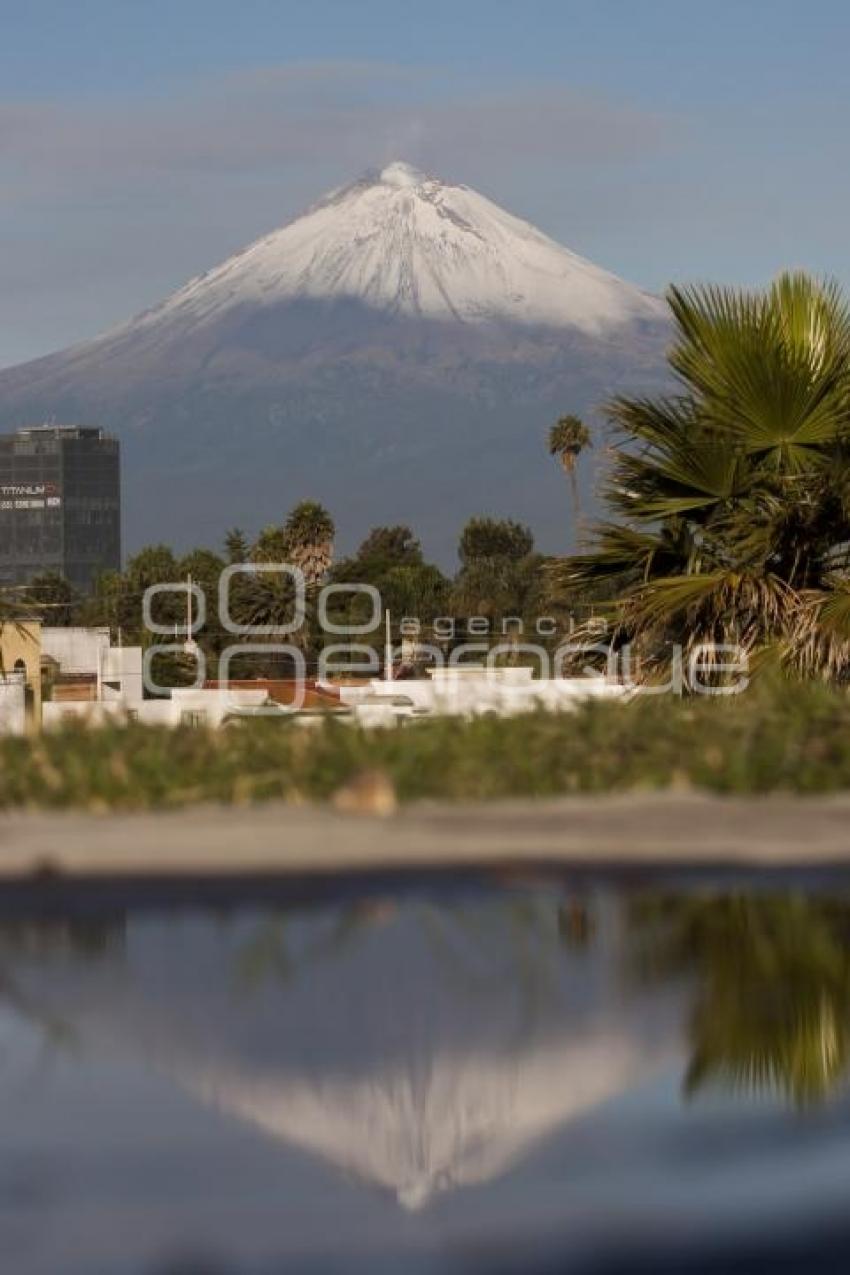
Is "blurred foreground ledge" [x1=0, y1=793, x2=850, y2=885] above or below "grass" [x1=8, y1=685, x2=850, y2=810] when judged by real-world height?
below

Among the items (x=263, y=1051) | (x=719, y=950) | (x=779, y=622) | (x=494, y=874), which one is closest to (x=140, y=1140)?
(x=263, y=1051)

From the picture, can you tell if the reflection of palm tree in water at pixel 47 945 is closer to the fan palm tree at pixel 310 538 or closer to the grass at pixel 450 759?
the grass at pixel 450 759

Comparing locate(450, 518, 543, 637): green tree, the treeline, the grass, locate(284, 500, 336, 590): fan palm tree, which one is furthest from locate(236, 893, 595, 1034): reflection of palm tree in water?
locate(450, 518, 543, 637): green tree

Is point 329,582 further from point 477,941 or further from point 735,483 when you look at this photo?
point 477,941

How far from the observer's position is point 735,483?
18.3 m

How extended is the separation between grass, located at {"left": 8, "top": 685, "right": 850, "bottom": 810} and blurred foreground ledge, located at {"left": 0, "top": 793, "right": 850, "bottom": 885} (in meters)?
0.21

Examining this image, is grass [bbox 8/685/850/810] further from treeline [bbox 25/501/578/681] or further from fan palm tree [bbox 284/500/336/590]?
fan palm tree [bbox 284/500/336/590]

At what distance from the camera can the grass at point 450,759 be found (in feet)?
38.2

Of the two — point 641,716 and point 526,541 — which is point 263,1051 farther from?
point 526,541

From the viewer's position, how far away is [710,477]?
18.2 metres

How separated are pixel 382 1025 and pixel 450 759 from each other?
443 cm

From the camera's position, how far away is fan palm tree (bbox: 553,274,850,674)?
17812 millimetres

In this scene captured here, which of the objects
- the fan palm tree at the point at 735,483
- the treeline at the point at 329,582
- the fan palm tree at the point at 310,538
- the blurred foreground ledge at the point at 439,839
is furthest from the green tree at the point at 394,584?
the blurred foreground ledge at the point at 439,839

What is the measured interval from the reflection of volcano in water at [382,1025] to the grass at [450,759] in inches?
85.6
